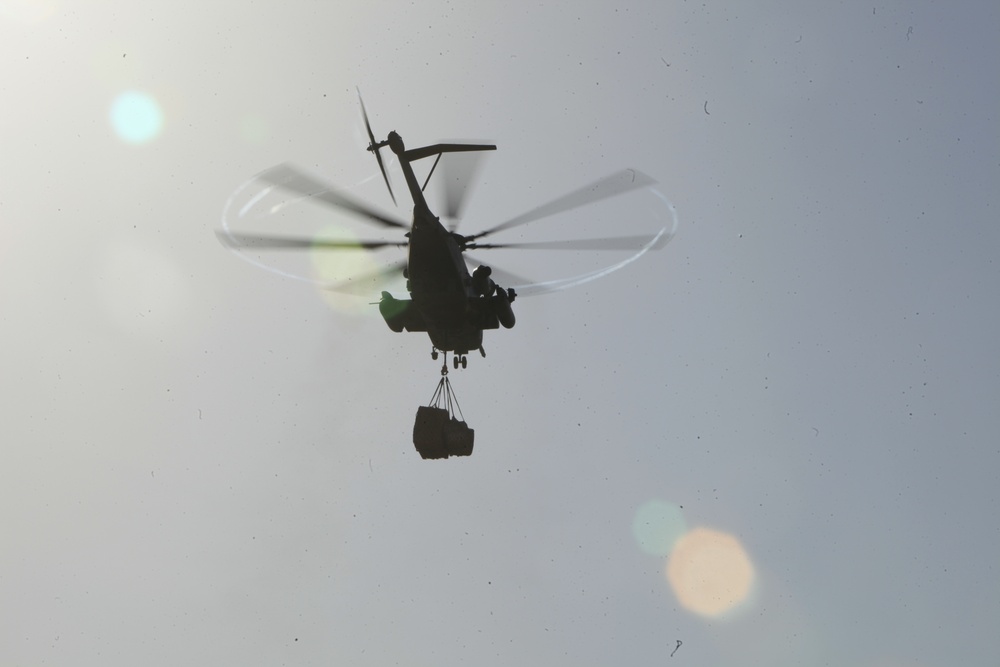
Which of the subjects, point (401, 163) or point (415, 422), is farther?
point (415, 422)

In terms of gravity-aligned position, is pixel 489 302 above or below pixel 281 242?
below

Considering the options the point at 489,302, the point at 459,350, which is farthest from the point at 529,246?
the point at 459,350

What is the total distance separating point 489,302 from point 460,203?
109 inches

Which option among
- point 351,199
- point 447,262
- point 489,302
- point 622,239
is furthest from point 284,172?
point 622,239

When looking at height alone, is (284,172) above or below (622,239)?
above

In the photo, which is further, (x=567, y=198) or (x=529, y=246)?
(x=529, y=246)

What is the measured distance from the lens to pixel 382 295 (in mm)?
26938

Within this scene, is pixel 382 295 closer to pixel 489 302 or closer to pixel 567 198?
pixel 489 302

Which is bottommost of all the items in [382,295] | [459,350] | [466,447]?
[466,447]

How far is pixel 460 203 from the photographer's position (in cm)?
2539

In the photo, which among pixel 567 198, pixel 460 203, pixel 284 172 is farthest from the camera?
pixel 460 203

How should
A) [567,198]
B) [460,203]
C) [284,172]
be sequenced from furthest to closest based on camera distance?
[460,203] < [567,198] < [284,172]

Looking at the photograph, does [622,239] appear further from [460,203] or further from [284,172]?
[284,172]

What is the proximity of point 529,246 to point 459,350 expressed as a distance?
141 inches
